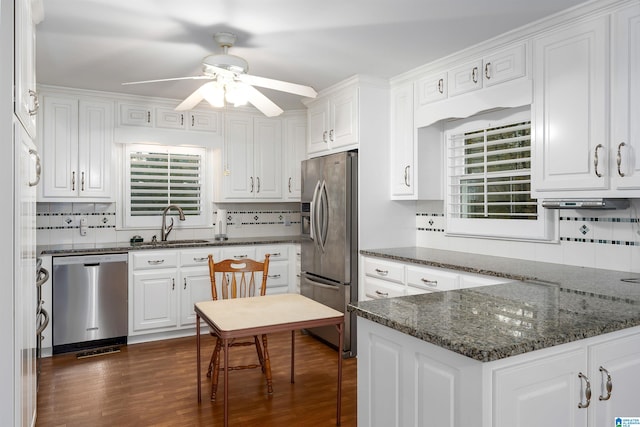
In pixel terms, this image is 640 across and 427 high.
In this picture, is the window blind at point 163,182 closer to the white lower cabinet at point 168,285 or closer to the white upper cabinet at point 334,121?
the white lower cabinet at point 168,285

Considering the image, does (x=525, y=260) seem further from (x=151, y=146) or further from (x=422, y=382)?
(x=151, y=146)

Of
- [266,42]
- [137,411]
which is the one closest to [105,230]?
[137,411]

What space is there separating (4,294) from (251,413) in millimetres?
1684

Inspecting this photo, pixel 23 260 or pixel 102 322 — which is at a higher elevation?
pixel 23 260

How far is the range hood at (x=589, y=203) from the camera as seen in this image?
253 centimetres

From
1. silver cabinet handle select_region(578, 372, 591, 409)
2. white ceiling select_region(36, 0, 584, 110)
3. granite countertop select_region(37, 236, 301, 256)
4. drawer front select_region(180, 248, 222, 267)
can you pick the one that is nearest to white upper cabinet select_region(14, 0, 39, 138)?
white ceiling select_region(36, 0, 584, 110)

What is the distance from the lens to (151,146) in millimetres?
4781

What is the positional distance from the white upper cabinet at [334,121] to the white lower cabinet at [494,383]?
2.62m

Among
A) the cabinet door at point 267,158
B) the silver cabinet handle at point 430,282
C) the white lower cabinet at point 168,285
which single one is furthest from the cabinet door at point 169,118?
the silver cabinet handle at point 430,282

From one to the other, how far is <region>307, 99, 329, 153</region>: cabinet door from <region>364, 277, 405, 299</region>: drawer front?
1416 millimetres

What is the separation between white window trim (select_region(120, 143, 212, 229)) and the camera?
4641mm

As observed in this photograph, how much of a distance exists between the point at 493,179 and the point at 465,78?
2.61ft

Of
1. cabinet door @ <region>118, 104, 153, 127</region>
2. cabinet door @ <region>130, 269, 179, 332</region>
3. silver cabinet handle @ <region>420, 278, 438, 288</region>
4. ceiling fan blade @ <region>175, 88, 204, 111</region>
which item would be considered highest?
cabinet door @ <region>118, 104, 153, 127</region>

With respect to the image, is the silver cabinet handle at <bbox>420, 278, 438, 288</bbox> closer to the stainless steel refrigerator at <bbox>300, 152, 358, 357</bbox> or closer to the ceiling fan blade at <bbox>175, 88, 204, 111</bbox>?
the stainless steel refrigerator at <bbox>300, 152, 358, 357</bbox>
